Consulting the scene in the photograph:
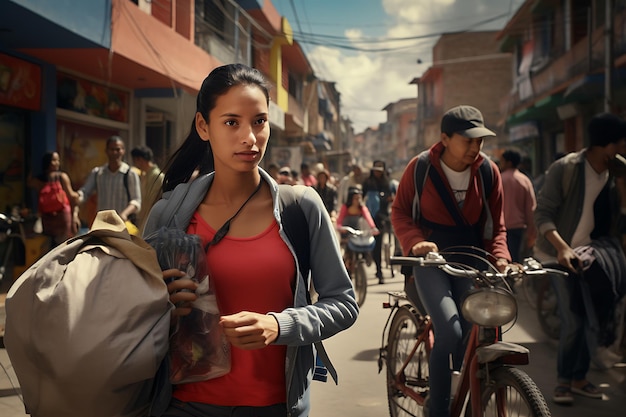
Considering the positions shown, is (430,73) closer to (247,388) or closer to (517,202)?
(517,202)

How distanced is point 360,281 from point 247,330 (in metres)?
7.60

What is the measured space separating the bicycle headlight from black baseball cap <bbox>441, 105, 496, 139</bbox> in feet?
3.27

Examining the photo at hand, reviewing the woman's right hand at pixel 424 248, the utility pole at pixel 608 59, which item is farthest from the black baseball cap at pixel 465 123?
the utility pole at pixel 608 59

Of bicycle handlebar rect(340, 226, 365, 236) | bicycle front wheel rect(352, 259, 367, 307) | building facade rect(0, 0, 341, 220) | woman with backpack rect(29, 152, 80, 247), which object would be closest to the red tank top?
bicycle front wheel rect(352, 259, 367, 307)

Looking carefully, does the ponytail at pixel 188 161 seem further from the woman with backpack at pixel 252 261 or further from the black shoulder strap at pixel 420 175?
the black shoulder strap at pixel 420 175

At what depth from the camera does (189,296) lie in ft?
6.43

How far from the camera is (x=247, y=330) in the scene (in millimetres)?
1857

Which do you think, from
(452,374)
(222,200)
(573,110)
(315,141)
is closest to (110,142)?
(452,374)

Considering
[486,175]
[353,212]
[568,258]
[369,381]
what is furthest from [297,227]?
[353,212]

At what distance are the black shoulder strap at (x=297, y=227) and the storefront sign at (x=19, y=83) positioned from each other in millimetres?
9794

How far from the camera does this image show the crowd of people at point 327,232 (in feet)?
7.10

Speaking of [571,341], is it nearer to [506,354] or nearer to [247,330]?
[506,354]

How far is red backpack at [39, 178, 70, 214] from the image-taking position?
9406mm

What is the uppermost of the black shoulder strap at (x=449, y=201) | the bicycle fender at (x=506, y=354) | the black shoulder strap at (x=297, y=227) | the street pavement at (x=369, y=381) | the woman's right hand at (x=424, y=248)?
the black shoulder strap at (x=449, y=201)
